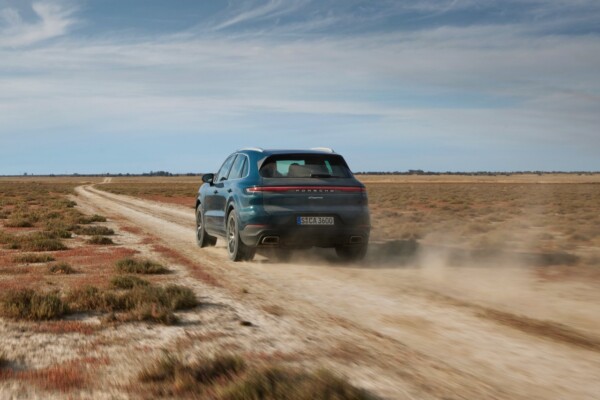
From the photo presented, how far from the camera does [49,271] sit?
868cm

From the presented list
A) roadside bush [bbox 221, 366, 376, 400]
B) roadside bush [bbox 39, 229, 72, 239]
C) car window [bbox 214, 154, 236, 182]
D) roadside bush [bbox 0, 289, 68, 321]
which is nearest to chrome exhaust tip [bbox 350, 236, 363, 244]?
car window [bbox 214, 154, 236, 182]

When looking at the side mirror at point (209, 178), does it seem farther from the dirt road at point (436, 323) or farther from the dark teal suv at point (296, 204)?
the dirt road at point (436, 323)

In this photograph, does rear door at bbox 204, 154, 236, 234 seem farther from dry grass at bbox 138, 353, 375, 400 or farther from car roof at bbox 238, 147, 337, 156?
dry grass at bbox 138, 353, 375, 400

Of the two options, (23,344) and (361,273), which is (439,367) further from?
(361,273)

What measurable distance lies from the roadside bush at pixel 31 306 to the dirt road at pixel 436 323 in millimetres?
1958

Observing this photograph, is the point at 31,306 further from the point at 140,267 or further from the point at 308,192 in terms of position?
the point at 308,192

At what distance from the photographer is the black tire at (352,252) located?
9609 mm

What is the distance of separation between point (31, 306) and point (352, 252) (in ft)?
17.6

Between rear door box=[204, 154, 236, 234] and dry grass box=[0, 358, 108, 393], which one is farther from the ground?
rear door box=[204, 154, 236, 234]

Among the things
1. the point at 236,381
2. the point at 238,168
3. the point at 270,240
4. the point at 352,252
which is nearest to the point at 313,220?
the point at 270,240

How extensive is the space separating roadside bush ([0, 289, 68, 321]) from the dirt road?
1.96 meters

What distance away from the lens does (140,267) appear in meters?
8.59

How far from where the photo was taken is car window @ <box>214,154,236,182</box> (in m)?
11.1

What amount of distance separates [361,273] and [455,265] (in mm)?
2095
